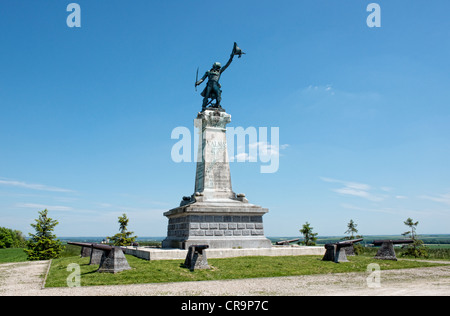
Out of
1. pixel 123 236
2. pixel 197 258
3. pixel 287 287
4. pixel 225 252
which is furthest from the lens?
pixel 123 236

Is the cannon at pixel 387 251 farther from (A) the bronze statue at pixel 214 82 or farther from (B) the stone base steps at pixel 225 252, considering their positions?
(A) the bronze statue at pixel 214 82

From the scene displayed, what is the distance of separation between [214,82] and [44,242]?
2039 cm

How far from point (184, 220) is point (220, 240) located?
2448mm

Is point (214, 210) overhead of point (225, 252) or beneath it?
overhead

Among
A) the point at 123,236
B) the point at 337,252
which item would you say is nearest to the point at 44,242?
the point at 123,236

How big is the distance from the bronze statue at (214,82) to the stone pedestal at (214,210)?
1.16m

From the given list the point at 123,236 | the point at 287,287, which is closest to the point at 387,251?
the point at 287,287

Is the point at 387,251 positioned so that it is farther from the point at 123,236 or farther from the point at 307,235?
the point at 123,236

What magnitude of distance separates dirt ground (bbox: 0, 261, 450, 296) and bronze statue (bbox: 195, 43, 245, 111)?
15.0m

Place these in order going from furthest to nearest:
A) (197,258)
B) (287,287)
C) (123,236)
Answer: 1. (123,236)
2. (197,258)
3. (287,287)

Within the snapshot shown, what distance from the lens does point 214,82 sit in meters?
24.2

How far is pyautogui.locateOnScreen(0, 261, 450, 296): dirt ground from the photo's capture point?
907 cm

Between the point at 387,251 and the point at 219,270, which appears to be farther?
the point at 387,251

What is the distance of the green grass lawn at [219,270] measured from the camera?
11383 millimetres
